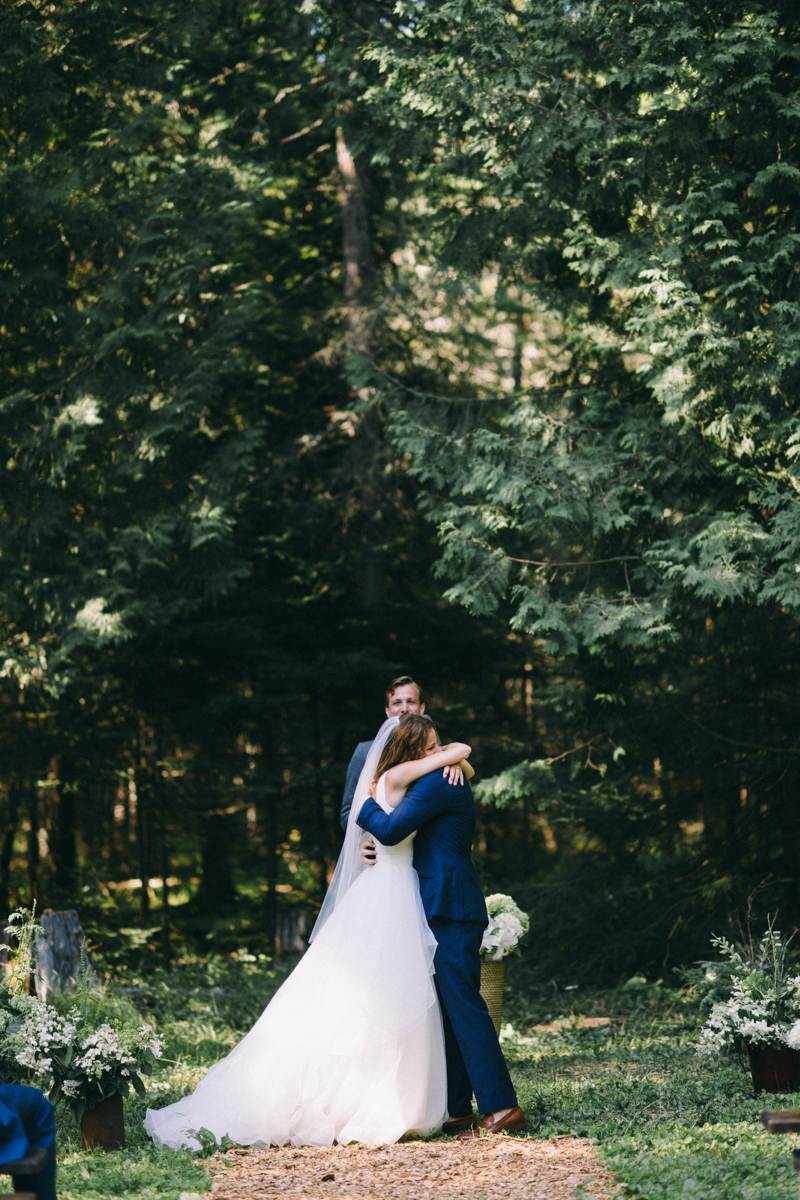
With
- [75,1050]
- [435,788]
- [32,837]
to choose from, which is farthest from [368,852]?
[32,837]

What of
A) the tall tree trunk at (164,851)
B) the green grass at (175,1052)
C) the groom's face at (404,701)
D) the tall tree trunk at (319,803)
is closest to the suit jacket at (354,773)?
the groom's face at (404,701)

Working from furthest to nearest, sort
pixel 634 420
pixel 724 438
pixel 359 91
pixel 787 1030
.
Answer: pixel 359 91
pixel 634 420
pixel 724 438
pixel 787 1030

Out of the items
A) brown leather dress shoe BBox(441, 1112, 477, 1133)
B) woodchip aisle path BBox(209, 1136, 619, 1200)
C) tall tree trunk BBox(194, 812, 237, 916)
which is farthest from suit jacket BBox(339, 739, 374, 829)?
tall tree trunk BBox(194, 812, 237, 916)

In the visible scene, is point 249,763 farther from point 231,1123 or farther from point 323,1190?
point 323,1190

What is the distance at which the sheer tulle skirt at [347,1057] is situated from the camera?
14.8ft

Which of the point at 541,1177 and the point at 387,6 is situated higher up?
the point at 387,6

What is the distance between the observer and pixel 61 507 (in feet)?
28.3

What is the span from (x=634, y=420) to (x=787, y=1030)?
4.04 m

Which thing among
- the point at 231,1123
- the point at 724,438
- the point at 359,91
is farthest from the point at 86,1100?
the point at 359,91

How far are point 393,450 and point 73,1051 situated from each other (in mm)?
7197

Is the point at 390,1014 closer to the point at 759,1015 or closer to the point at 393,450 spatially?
the point at 759,1015

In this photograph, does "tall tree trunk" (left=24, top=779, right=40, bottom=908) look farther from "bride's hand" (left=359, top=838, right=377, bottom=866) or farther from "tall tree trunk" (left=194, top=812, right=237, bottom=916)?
"bride's hand" (left=359, top=838, right=377, bottom=866)

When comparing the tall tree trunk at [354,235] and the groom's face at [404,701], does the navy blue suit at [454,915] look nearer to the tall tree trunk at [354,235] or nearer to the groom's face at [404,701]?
the groom's face at [404,701]

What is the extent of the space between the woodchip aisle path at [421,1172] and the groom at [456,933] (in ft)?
0.69
